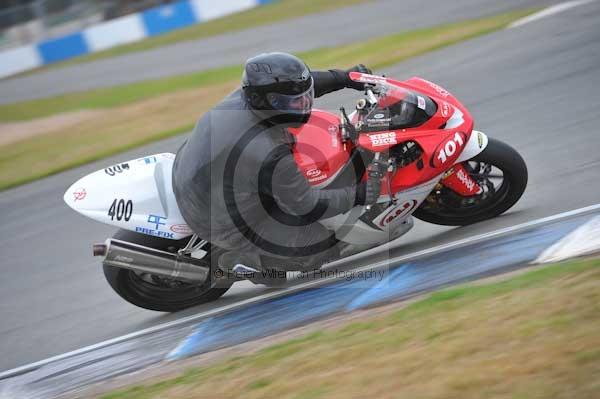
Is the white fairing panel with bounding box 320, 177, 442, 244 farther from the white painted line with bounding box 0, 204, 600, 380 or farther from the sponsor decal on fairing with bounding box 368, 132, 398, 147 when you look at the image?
the sponsor decal on fairing with bounding box 368, 132, 398, 147

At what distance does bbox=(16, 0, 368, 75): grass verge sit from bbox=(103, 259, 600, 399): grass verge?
52.6ft

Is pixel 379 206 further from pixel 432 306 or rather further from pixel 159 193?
pixel 159 193

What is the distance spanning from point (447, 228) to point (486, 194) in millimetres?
413

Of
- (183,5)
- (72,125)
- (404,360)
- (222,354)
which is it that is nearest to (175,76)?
(72,125)

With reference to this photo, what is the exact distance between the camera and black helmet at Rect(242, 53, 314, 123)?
441 centimetres

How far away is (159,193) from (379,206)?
1.43 metres

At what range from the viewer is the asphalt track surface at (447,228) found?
5359 millimetres

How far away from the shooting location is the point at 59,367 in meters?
4.86

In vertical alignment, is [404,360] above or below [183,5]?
below

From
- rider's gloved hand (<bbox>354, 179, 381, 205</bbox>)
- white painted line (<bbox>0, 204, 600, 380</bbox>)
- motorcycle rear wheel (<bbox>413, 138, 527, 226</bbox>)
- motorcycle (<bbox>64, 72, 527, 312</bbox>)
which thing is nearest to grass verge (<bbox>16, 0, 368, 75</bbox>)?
motorcycle rear wheel (<bbox>413, 138, 527, 226</bbox>)

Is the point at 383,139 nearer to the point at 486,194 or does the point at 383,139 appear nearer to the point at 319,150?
the point at 319,150

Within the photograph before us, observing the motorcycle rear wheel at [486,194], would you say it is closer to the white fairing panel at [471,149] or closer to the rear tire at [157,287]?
the white fairing panel at [471,149]

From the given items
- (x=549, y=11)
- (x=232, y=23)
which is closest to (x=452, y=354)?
(x=549, y=11)

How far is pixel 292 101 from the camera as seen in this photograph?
4.46 m
